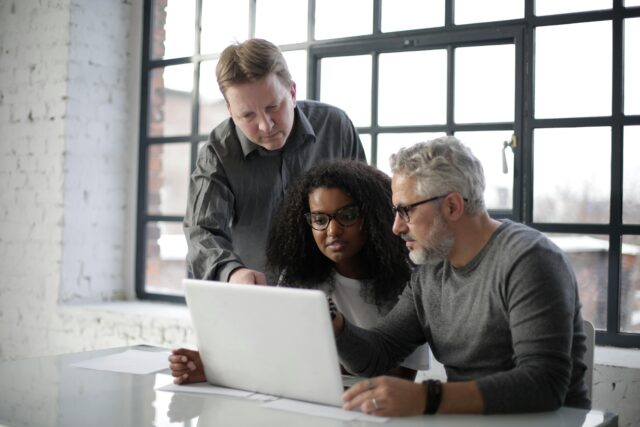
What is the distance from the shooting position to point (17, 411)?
162 cm

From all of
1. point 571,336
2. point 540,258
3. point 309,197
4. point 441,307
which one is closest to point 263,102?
point 309,197

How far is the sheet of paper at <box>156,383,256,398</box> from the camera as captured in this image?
1765mm

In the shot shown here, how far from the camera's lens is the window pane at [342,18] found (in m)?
3.45

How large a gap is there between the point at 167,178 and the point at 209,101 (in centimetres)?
50

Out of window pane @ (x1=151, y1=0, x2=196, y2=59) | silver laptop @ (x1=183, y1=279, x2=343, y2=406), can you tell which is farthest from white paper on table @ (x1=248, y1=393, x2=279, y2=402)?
window pane @ (x1=151, y1=0, x2=196, y2=59)

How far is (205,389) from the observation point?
1.82 meters

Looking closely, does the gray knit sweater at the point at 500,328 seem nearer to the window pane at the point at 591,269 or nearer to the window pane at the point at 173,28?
the window pane at the point at 591,269

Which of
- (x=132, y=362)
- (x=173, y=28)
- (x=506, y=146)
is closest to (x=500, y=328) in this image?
(x=132, y=362)

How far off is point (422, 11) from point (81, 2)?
5.92 feet

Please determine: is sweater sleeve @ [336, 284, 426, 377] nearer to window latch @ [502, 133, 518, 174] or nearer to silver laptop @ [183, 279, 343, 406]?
silver laptop @ [183, 279, 343, 406]

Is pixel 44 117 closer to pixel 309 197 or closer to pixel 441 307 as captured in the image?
pixel 309 197

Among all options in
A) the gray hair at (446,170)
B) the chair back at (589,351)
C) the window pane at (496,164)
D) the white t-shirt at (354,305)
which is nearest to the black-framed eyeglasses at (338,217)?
the white t-shirt at (354,305)

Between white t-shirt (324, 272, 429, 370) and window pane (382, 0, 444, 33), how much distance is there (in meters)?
1.44

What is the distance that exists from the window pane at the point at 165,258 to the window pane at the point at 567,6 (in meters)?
2.11
